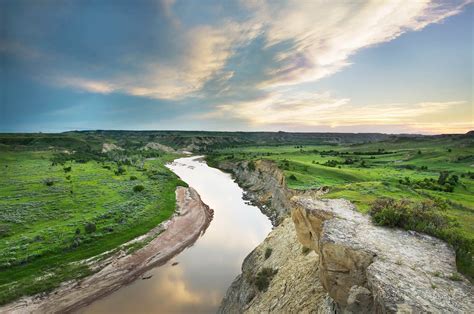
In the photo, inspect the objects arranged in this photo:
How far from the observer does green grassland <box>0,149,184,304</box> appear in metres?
25.1

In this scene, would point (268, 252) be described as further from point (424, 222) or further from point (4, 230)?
point (4, 230)

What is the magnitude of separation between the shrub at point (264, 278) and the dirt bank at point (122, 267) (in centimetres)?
1447

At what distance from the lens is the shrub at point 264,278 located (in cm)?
1864

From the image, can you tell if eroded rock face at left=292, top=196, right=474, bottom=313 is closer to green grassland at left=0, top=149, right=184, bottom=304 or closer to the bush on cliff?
the bush on cliff

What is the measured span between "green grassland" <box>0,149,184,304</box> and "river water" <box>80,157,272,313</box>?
5827mm

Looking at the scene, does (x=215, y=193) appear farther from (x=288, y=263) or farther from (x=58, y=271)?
(x=288, y=263)

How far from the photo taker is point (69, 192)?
50219mm

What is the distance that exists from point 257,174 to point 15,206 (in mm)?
45129

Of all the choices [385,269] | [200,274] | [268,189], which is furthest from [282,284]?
[268,189]

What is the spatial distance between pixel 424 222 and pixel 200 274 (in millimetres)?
21253

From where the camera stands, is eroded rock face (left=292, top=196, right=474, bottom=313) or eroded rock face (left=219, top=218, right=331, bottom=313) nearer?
eroded rock face (left=292, top=196, right=474, bottom=313)

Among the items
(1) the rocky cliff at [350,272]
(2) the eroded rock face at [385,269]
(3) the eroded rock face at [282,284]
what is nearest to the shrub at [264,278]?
(1) the rocky cliff at [350,272]

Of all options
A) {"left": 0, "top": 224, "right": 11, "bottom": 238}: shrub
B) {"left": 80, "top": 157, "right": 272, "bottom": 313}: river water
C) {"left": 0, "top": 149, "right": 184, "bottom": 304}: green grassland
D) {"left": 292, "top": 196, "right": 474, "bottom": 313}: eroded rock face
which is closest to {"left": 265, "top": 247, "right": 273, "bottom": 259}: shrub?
{"left": 80, "top": 157, "right": 272, "bottom": 313}: river water

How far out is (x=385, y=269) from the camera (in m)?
9.64
